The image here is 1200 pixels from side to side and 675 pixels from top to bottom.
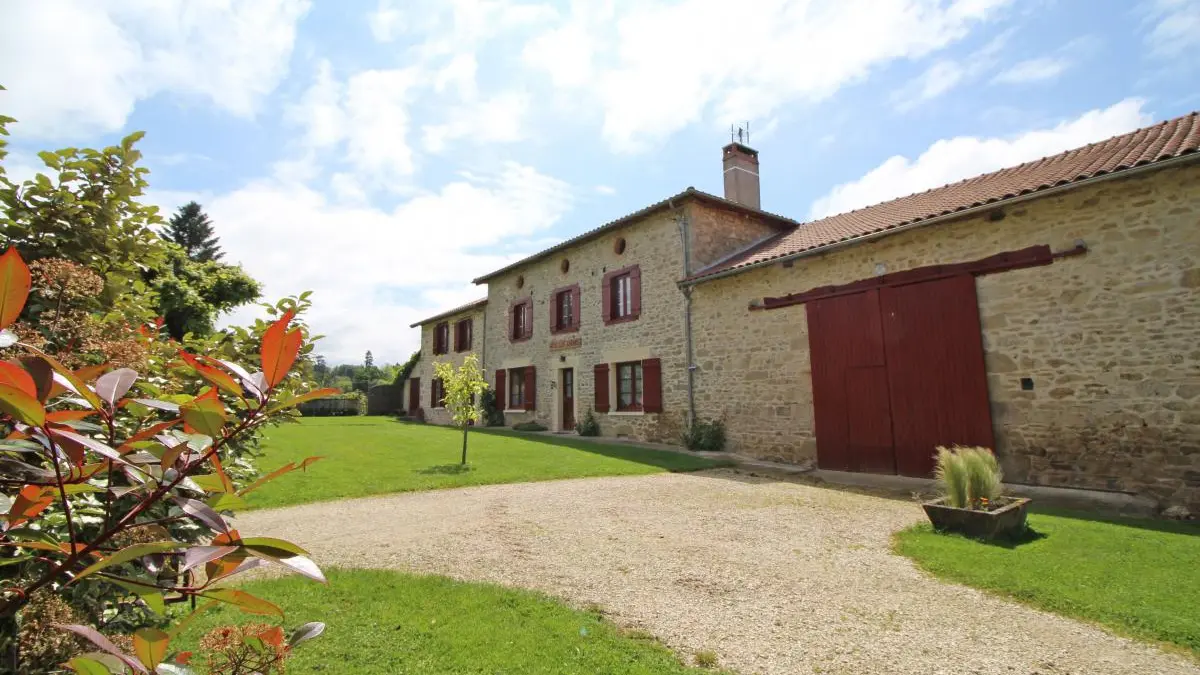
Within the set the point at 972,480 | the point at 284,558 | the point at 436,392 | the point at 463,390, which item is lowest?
the point at 972,480

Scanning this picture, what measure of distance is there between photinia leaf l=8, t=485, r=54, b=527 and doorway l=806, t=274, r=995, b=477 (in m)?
9.40

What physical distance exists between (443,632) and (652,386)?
10480mm

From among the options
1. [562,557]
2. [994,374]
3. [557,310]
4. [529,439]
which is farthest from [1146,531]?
[557,310]

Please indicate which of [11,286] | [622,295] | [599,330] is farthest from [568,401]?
[11,286]

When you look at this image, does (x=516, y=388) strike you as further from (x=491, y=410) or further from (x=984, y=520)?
(x=984, y=520)

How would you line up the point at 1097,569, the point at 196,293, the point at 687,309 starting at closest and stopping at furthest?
the point at 1097,569
the point at 196,293
the point at 687,309

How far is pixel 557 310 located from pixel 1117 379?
42.2ft

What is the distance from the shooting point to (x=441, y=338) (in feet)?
78.8

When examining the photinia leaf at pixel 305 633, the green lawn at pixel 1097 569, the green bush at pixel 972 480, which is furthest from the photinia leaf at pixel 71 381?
the green bush at pixel 972 480

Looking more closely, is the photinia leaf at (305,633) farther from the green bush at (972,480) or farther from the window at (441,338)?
the window at (441,338)

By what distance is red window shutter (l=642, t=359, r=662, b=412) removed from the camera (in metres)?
13.3

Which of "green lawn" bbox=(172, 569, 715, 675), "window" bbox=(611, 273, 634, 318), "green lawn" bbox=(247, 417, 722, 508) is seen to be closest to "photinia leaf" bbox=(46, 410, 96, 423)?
"green lawn" bbox=(172, 569, 715, 675)

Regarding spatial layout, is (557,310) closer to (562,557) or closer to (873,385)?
(873,385)

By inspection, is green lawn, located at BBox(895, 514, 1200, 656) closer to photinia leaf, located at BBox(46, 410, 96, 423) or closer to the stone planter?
the stone planter
